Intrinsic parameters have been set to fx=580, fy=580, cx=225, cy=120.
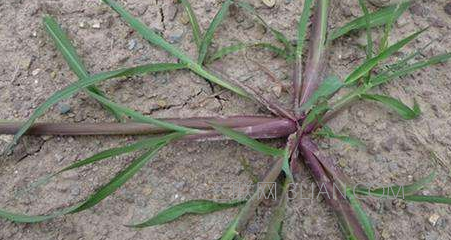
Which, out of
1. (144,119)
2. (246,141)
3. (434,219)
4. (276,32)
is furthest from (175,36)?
(434,219)

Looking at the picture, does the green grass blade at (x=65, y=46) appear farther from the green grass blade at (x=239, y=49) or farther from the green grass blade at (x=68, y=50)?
the green grass blade at (x=239, y=49)

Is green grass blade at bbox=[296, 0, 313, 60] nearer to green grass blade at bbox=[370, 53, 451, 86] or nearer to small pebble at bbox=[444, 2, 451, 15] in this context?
green grass blade at bbox=[370, 53, 451, 86]

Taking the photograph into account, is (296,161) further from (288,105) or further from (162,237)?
(162,237)

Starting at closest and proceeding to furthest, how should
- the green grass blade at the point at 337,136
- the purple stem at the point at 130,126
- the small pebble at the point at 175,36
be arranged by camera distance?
1. the green grass blade at the point at 337,136
2. the purple stem at the point at 130,126
3. the small pebble at the point at 175,36

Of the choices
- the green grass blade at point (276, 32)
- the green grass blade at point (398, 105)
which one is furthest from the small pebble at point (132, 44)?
the green grass blade at point (398, 105)

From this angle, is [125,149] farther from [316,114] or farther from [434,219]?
[434,219]

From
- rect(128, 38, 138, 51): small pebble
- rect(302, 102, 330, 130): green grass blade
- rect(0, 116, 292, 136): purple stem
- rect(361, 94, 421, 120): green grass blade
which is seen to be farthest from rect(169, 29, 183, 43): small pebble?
rect(361, 94, 421, 120): green grass blade

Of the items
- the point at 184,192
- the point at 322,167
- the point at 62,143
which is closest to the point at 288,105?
the point at 322,167

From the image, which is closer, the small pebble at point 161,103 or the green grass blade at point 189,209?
the green grass blade at point 189,209
